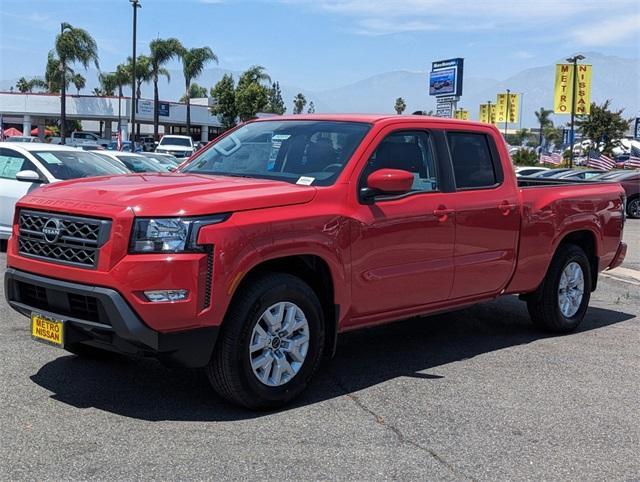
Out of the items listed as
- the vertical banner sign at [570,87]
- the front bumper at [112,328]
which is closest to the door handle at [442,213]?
the front bumper at [112,328]

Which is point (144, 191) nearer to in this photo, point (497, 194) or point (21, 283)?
point (21, 283)

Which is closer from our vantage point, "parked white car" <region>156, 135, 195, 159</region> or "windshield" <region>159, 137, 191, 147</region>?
"parked white car" <region>156, 135, 195, 159</region>

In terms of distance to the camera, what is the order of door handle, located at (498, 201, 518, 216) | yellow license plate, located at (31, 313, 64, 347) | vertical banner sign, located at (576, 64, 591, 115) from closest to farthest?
yellow license plate, located at (31, 313, 64, 347) < door handle, located at (498, 201, 518, 216) < vertical banner sign, located at (576, 64, 591, 115)

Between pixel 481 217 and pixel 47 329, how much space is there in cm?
344

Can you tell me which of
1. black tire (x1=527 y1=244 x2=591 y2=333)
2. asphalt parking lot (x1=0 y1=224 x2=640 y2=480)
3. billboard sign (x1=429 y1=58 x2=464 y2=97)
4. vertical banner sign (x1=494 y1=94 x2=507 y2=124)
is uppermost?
vertical banner sign (x1=494 y1=94 x2=507 y2=124)

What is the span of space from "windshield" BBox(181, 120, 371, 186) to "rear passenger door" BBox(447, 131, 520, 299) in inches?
42.0

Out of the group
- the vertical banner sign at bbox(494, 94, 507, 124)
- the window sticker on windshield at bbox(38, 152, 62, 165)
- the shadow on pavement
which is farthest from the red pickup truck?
the vertical banner sign at bbox(494, 94, 507, 124)

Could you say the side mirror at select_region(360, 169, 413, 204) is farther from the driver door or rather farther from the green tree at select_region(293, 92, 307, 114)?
the green tree at select_region(293, 92, 307, 114)

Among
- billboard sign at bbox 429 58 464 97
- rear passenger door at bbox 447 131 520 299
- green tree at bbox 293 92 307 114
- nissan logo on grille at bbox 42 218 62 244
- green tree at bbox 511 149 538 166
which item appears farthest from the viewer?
green tree at bbox 293 92 307 114

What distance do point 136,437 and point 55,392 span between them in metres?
1.04

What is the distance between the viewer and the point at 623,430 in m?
4.89

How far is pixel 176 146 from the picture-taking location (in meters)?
39.1

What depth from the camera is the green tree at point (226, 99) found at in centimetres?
6353

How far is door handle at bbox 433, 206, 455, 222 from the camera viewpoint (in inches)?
230
